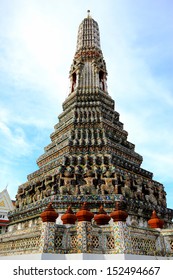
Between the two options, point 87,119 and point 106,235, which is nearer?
point 106,235

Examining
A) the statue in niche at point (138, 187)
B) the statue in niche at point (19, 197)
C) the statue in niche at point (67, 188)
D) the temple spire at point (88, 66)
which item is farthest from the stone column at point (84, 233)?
the temple spire at point (88, 66)

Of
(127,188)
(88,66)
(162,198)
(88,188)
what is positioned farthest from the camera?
(88,66)

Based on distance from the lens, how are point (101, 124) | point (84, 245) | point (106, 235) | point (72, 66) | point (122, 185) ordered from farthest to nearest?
point (72, 66), point (101, 124), point (122, 185), point (106, 235), point (84, 245)

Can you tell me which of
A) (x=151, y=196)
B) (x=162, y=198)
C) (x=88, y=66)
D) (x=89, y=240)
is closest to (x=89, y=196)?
(x=89, y=240)

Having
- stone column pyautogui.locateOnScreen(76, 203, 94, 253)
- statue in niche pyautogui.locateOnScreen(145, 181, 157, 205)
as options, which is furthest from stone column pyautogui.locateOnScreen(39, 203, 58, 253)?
statue in niche pyautogui.locateOnScreen(145, 181, 157, 205)

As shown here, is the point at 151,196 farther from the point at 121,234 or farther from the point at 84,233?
the point at 84,233

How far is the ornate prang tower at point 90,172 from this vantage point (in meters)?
12.8

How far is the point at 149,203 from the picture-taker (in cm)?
1436

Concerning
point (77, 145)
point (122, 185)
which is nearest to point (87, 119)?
point (77, 145)

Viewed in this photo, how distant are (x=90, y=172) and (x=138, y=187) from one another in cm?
352

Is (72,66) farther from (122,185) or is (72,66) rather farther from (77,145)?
(122,185)

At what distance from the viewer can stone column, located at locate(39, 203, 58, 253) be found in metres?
7.44

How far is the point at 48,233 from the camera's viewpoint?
7.63m
